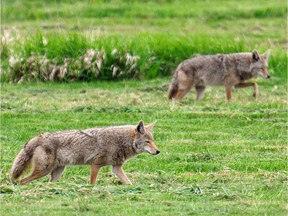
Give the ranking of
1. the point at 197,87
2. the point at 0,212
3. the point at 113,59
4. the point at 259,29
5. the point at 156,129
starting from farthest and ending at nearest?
1. the point at 259,29
2. the point at 113,59
3. the point at 197,87
4. the point at 156,129
5. the point at 0,212

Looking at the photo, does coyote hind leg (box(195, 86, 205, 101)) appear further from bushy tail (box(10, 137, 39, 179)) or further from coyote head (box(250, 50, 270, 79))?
bushy tail (box(10, 137, 39, 179))

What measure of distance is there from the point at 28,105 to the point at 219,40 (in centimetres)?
590

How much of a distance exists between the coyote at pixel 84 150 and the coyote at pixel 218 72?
5.97 metres

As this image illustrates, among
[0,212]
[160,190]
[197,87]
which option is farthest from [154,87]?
[0,212]

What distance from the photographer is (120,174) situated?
10609mm

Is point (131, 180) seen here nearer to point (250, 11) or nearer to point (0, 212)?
point (0, 212)

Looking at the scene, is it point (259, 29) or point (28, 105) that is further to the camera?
point (259, 29)

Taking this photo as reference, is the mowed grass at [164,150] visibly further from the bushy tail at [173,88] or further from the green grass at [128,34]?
the green grass at [128,34]

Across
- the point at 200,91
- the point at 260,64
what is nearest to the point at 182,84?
the point at 200,91

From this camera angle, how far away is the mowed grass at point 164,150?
8938 mm

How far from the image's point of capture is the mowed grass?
894 centimetres

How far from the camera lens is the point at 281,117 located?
1480 cm

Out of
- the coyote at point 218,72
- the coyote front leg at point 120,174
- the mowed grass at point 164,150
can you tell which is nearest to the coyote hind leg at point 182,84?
the coyote at point 218,72

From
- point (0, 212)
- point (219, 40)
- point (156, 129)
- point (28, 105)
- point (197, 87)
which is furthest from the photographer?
point (219, 40)
